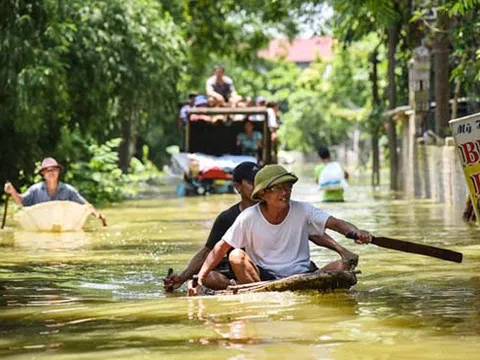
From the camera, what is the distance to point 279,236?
12391 millimetres

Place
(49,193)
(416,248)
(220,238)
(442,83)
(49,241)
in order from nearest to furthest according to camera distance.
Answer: (416,248), (220,238), (49,241), (49,193), (442,83)

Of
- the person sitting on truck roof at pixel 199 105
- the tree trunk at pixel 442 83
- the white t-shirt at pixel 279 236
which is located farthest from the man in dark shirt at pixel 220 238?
the person sitting on truck roof at pixel 199 105

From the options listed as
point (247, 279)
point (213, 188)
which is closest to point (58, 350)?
point (247, 279)

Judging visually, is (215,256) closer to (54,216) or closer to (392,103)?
(54,216)

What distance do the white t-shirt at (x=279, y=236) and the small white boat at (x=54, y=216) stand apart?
8967 millimetres

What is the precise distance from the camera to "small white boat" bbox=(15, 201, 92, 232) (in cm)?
2106

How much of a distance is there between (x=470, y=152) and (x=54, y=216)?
9403 mm

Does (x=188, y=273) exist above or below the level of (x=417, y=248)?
below

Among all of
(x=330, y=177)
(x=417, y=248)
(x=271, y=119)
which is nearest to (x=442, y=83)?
(x=330, y=177)

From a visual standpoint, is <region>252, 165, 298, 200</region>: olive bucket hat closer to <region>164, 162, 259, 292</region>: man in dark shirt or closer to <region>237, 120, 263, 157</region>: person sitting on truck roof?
<region>164, 162, 259, 292</region>: man in dark shirt

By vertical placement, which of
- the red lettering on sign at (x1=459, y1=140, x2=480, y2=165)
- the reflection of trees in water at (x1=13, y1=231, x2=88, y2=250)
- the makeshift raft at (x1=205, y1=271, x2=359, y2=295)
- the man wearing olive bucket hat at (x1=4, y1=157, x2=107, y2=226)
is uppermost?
the red lettering on sign at (x1=459, y1=140, x2=480, y2=165)

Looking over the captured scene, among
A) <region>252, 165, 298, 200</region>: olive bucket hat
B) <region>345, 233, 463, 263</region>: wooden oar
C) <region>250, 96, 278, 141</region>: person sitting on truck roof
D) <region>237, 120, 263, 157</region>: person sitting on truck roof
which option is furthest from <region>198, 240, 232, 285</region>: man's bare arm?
<region>237, 120, 263, 157</region>: person sitting on truck roof

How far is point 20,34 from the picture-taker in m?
26.5

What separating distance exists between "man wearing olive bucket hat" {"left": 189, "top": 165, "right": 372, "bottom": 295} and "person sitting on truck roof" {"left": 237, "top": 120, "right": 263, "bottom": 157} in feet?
75.9
